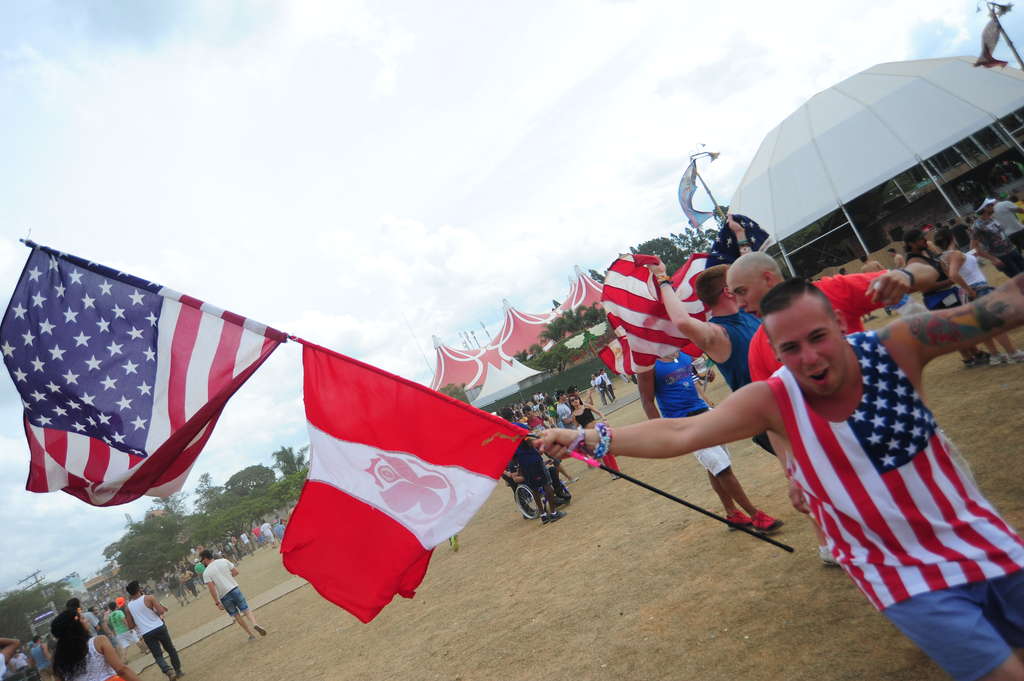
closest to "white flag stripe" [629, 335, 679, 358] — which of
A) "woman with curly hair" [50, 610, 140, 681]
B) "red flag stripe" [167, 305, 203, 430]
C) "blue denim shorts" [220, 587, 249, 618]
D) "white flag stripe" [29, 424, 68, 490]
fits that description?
"red flag stripe" [167, 305, 203, 430]

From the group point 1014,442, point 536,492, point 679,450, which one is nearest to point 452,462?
point 679,450

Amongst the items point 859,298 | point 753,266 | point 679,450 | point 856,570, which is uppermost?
point 753,266

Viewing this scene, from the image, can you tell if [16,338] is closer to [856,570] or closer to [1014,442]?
[856,570]

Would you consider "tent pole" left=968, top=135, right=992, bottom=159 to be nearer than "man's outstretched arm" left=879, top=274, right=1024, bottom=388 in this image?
No

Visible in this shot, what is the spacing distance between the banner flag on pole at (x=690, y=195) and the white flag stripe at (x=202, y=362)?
19.6 meters

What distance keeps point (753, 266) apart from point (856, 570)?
1704mm

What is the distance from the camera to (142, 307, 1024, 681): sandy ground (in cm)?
332

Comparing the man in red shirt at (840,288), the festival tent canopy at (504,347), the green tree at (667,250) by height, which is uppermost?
the green tree at (667,250)

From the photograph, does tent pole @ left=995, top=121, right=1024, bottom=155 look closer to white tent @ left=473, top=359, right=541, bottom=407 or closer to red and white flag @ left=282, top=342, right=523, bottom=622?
white tent @ left=473, top=359, right=541, bottom=407

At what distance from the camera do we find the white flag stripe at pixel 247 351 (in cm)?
374

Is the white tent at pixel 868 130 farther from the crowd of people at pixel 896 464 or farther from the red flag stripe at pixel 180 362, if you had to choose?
the red flag stripe at pixel 180 362

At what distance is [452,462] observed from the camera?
3410 millimetres

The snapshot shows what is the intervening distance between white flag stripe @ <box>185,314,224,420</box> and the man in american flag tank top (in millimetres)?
3430

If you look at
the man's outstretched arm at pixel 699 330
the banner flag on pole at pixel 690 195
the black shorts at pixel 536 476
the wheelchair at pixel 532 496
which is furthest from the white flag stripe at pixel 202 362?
the banner flag on pole at pixel 690 195
